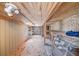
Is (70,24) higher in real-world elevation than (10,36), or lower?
higher

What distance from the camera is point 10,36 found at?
2.51m

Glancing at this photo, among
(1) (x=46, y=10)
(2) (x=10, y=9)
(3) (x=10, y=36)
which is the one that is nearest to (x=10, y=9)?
(2) (x=10, y=9)

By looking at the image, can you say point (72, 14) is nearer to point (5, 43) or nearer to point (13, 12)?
point (13, 12)

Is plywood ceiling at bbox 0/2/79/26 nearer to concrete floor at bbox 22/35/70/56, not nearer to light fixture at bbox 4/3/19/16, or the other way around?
light fixture at bbox 4/3/19/16

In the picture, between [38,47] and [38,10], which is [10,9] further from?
[38,47]

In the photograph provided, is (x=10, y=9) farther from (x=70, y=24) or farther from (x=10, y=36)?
(x=70, y=24)

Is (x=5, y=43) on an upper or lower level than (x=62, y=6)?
lower

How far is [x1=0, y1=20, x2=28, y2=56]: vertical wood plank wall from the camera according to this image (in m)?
2.48

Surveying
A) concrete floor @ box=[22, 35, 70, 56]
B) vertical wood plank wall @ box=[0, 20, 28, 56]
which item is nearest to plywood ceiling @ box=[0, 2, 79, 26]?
vertical wood plank wall @ box=[0, 20, 28, 56]

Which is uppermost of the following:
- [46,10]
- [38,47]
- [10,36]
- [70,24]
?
[46,10]

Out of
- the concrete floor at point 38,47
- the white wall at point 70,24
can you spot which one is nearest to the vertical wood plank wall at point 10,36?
the concrete floor at point 38,47

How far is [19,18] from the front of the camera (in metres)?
2.50

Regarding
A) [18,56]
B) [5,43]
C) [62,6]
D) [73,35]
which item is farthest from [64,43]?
[5,43]

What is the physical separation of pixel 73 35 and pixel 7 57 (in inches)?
40.3
